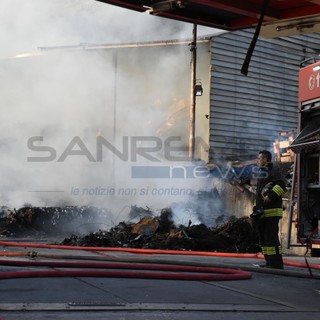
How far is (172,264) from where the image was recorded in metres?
5.96

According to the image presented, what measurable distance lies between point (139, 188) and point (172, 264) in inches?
345

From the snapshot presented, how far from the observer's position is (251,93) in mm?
17141

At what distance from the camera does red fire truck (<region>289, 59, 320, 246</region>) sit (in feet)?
17.1

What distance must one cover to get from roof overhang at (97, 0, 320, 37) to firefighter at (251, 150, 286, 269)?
6.44 ft

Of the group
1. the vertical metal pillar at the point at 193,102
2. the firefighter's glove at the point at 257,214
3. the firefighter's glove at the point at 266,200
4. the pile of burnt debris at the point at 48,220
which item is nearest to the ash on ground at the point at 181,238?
the pile of burnt debris at the point at 48,220

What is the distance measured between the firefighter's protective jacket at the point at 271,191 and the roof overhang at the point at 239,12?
6.44 ft

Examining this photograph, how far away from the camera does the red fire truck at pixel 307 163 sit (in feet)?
17.1

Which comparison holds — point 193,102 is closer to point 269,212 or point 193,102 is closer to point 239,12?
point 269,212

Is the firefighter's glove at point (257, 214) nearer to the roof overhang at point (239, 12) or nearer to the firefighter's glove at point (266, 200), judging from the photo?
the firefighter's glove at point (266, 200)

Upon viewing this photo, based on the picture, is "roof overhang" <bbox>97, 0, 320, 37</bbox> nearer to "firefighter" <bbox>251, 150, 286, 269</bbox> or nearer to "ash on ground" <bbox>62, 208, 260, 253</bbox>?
"firefighter" <bbox>251, 150, 286, 269</bbox>

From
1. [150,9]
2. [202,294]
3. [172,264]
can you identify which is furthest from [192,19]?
[172,264]

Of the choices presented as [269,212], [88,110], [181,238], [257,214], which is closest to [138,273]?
[257,214]

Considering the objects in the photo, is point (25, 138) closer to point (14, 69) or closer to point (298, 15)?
point (14, 69)

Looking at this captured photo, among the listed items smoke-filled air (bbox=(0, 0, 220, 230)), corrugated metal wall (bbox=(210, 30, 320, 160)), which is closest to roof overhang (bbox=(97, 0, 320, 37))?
smoke-filled air (bbox=(0, 0, 220, 230))
